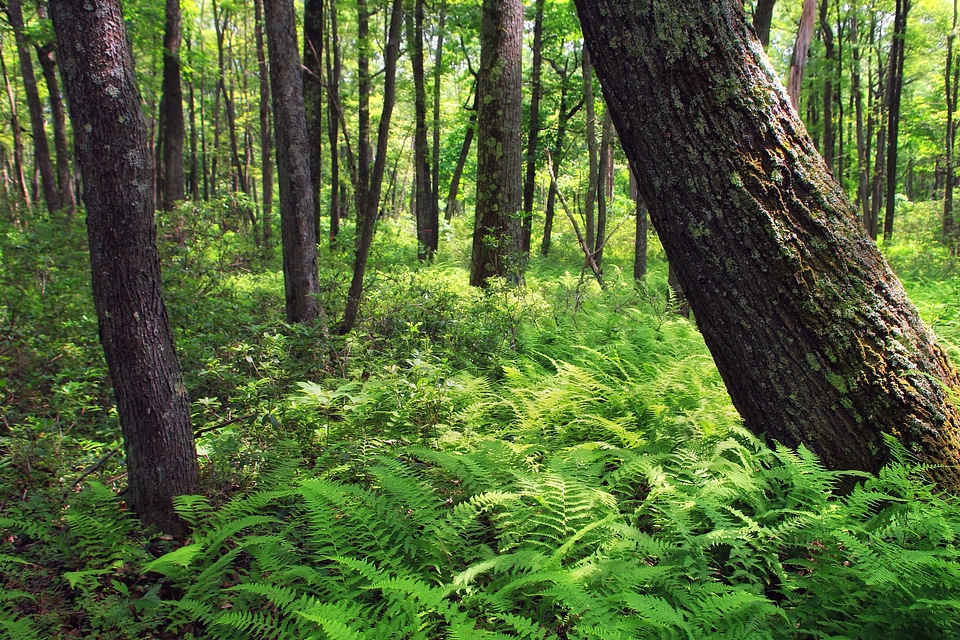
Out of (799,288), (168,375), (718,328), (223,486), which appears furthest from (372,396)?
(799,288)

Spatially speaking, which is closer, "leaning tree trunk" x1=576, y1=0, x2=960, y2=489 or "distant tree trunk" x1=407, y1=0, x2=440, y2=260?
"leaning tree trunk" x1=576, y1=0, x2=960, y2=489

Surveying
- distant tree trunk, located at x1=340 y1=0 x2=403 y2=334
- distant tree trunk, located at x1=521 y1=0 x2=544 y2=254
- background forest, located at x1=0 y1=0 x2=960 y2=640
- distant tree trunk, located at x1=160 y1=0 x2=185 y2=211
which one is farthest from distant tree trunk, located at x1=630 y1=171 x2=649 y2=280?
distant tree trunk, located at x1=160 y1=0 x2=185 y2=211

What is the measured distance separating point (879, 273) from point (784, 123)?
94 cm

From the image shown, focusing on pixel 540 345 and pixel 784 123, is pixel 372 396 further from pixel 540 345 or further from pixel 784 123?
pixel 784 123

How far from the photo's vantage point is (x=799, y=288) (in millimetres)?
2748

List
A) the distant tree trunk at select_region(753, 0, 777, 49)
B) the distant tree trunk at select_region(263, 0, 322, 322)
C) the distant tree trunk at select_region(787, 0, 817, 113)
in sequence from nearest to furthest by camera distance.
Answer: the distant tree trunk at select_region(787, 0, 817, 113)
the distant tree trunk at select_region(753, 0, 777, 49)
the distant tree trunk at select_region(263, 0, 322, 322)

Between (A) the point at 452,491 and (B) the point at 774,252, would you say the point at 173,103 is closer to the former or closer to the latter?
(A) the point at 452,491

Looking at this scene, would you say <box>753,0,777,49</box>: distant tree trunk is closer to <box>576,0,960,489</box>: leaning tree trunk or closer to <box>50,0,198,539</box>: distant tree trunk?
<box>576,0,960,489</box>: leaning tree trunk

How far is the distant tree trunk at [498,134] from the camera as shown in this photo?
8641mm

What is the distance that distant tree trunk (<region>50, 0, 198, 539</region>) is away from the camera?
290 cm

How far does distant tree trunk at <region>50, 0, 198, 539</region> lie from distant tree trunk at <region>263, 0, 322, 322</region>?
3.73 metres

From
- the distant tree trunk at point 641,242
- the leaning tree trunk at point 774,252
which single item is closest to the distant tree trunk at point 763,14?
the distant tree trunk at point 641,242

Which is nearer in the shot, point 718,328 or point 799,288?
point 799,288

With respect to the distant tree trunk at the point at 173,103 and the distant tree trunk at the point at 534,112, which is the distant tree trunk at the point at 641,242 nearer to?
the distant tree trunk at the point at 534,112
